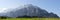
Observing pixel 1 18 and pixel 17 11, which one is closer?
pixel 1 18

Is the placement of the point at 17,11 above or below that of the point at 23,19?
above

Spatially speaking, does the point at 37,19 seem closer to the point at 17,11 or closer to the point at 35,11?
the point at 35,11

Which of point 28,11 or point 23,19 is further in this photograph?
point 28,11

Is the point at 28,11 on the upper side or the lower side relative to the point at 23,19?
upper

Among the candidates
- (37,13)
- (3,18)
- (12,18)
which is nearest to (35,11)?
(37,13)

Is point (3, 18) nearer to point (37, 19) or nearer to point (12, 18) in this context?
point (12, 18)

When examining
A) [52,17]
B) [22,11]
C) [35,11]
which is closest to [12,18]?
[22,11]

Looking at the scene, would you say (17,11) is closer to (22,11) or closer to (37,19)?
(22,11)
